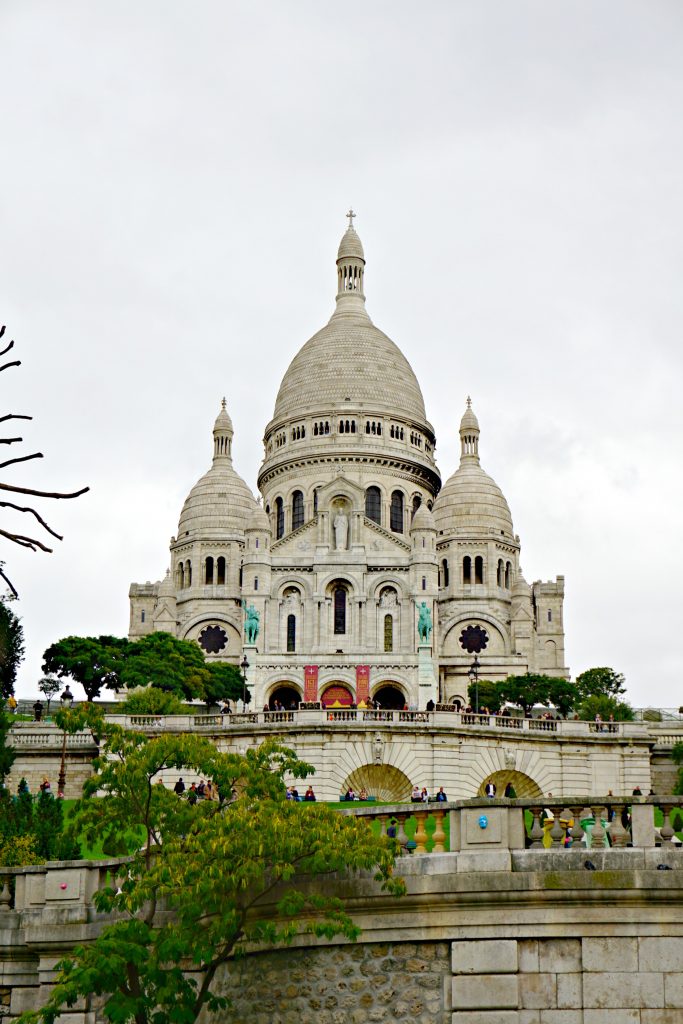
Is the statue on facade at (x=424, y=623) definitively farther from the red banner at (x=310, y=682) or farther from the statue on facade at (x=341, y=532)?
the statue on facade at (x=341, y=532)

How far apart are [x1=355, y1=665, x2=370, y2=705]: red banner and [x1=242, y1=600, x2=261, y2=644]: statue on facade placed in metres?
6.90

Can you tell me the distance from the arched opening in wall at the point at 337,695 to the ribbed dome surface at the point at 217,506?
65.4ft

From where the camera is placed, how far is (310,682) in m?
97.3

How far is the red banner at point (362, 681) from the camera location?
96.0 meters

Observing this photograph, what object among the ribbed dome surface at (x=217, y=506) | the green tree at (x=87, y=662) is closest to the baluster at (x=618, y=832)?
the green tree at (x=87, y=662)

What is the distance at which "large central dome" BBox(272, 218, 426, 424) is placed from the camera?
393ft

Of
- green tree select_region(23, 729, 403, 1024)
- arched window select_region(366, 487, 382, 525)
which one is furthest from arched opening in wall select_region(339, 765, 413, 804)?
arched window select_region(366, 487, 382, 525)

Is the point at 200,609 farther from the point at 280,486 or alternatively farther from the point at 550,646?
the point at 550,646

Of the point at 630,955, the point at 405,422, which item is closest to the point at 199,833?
the point at 630,955

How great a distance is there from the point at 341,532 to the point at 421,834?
8953 centimetres

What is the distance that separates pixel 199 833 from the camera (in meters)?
19.7

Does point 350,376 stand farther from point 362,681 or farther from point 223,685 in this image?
point 223,685

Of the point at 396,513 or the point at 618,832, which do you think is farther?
the point at 396,513

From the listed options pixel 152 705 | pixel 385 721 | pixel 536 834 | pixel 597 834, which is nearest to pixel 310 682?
pixel 152 705
